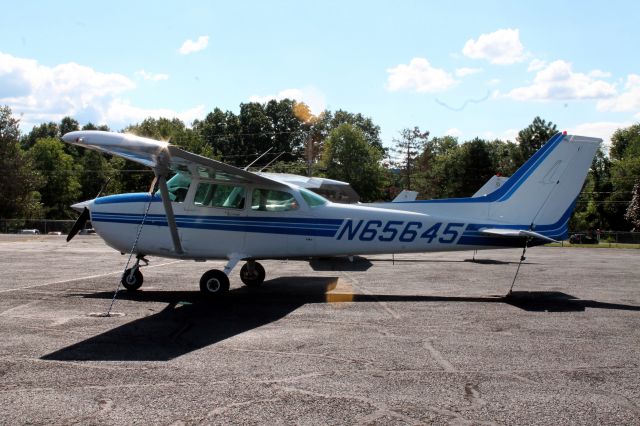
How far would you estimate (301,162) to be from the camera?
10294cm

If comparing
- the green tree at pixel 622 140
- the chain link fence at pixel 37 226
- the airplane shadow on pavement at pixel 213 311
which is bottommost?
the chain link fence at pixel 37 226

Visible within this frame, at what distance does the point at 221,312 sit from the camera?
1011 cm

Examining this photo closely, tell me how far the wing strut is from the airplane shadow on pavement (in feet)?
3.34

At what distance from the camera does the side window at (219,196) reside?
12609mm

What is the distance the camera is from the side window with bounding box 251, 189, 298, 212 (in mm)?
12617

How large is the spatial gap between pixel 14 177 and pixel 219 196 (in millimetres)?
64582

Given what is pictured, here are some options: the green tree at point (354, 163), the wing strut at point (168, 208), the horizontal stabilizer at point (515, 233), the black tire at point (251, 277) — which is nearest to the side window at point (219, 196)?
the wing strut at point (168, 208)

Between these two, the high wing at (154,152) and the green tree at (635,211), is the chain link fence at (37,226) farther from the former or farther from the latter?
the green tree at (635,211)

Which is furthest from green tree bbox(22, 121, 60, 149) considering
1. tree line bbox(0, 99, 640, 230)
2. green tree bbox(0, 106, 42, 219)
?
green tree bbox(0, 106, 42, 219)

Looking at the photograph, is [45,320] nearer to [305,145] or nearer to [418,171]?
[418,171]

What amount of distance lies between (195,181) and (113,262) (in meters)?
9.07

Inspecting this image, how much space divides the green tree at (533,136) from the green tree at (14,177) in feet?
209

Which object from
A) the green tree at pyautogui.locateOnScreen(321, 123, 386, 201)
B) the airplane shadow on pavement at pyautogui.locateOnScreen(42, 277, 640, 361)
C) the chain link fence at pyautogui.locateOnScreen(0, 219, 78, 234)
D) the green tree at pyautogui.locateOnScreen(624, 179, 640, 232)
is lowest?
the chain link fence at pyautogui.locateOnScreen(0, 219, 78, 234)

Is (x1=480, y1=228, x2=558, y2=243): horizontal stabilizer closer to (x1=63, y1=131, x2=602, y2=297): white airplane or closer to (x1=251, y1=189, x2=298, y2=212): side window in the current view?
(x1=63, y1=131, x2=602, y2=297): white airplane
